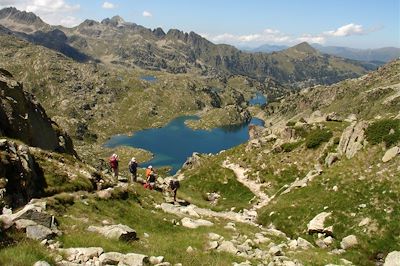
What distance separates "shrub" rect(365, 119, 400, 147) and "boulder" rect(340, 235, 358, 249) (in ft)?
53.2

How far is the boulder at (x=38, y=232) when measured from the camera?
59.0ft

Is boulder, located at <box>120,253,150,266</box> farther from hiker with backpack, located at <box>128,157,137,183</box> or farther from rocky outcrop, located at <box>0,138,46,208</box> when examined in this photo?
hiker with backpack, located at <box>128,157,137,183</box>

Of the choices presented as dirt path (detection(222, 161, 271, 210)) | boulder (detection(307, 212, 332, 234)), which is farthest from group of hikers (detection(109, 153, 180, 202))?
boulder (detection(307, 212, 332, 234))

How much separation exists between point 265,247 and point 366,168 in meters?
21.0

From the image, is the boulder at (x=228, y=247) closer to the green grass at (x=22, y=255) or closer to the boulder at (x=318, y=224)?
the green grass at (x=22, y=255)

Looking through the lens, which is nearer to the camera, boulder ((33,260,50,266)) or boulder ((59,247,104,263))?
boulder ((33,260,50,266))

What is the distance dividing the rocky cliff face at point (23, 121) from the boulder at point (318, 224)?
92.3ft

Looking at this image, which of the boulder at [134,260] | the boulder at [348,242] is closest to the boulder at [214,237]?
the boulder at [134,260]

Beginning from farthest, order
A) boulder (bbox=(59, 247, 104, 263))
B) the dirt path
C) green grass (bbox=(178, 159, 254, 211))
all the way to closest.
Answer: green grass (bbox=(178, 159, 254, 211)), the dirt path, boulder (bbox=(59, 247, 104, 263))

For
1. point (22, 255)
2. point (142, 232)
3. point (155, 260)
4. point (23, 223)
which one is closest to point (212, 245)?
point (142, 232)

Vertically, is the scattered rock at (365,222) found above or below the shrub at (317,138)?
below

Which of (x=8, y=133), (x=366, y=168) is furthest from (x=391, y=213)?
(x=8, y=133)

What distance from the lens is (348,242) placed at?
32.5m

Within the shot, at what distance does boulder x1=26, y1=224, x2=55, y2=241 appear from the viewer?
1799cm
